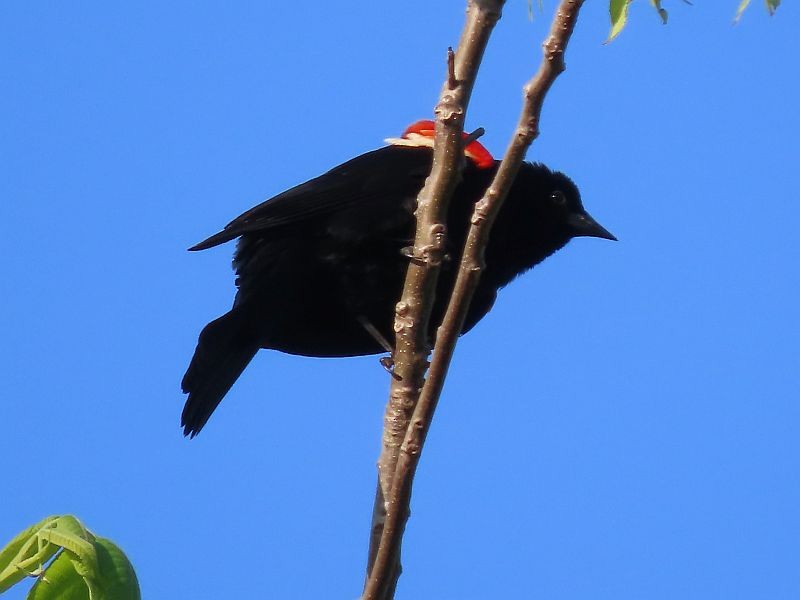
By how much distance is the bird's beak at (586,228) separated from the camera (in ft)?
17.3

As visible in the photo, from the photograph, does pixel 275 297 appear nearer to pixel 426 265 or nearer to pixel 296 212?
pixel 296 212

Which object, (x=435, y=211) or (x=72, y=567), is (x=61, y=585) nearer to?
(x=72, y=567)

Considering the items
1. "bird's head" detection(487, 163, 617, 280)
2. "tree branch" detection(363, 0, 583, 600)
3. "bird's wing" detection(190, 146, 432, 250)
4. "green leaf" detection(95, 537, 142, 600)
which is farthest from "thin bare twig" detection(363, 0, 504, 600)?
"bird's head" detection(487, 163, 617, 280)

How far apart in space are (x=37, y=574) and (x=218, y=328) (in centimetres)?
246

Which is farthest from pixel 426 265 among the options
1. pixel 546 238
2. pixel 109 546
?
pixel 546 238

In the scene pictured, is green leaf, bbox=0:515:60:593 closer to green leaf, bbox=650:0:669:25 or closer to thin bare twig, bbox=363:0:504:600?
thin bare twig, bbox=363:0:504:600

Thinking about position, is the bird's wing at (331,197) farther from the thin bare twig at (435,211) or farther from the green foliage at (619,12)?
the green foliage at (619,12)

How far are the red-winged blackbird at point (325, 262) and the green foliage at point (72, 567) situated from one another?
7.33 ft

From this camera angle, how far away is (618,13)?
223 centimetres

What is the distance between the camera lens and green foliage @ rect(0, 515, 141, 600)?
1.91 metres

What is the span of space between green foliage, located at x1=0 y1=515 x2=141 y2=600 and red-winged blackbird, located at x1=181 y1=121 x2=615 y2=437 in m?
2.23

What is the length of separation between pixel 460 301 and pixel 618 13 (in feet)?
2.15

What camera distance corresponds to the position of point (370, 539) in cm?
266

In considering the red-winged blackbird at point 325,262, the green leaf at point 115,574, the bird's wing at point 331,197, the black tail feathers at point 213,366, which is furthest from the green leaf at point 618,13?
the black tail feathers at point 213,366
